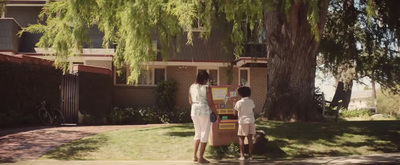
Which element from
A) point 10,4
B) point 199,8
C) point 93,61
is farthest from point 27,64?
point 199,8

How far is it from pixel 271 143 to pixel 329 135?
2.05m

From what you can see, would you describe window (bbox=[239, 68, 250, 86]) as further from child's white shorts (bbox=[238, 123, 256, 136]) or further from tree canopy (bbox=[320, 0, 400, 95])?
child's white shorts (bbox=[238, 123, 256, 136])

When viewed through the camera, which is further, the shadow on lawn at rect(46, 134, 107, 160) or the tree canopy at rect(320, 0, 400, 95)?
the tree canopy at rect(320, 0, 400, 95)

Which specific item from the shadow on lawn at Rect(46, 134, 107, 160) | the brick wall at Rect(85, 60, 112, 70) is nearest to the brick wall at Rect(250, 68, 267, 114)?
the brick wall at Rect(85, 60, 112, 70)

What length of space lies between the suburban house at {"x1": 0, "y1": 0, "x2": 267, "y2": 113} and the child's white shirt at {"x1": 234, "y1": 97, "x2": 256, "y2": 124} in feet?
41.0

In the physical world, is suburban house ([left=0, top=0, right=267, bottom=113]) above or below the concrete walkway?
above

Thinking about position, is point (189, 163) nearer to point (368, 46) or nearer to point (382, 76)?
point (368, 46)

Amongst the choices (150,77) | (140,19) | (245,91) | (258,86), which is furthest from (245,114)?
(258,86)

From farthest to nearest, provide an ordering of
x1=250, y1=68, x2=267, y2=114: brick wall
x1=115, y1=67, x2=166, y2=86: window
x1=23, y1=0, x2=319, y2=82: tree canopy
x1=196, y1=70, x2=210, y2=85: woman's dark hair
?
1. x1=250, y1=68, x2=267, y2=114: brick wall
2. x1=115, y1=67, x2=166, y2=86: window
3. x1=23, y1=0, x2=319, y2=82: tree canopy
4. x1=196, y1=70, x2=210, y2=85: woman's dark hair

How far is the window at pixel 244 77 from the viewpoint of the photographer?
23.8 meters

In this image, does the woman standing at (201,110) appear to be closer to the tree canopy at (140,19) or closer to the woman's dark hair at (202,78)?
the woman's dark hair at (202,78)

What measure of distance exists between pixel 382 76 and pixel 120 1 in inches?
541

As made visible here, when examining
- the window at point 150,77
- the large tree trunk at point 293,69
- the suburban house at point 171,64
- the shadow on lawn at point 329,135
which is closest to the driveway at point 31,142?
the shadow on lawn at point 329,135

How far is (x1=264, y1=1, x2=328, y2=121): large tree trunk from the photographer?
43.9ft
